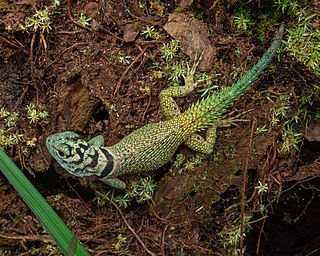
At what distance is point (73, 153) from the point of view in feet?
10.5

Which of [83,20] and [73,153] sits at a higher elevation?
[83,20]

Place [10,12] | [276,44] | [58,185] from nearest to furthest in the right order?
[276,44], [10,12], [58,185]

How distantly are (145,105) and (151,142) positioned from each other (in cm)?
31

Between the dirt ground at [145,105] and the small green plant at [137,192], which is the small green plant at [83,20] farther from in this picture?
the small green plant at [137,192]

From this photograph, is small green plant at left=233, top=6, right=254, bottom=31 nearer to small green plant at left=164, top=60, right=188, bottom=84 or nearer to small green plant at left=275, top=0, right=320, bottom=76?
small green plant at left=275, top=0, right=320, bottom=76


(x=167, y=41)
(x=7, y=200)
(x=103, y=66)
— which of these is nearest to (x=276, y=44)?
(x=167, y=41)

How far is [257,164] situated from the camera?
10.8 feet

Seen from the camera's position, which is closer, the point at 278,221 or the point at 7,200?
the point at 7,200

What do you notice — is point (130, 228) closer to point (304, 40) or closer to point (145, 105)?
point (145, 105)

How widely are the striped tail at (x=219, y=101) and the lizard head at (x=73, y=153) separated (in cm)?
79

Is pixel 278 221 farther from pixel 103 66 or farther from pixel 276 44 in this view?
pixel 103 66

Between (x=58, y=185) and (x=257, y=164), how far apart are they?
1.68 m

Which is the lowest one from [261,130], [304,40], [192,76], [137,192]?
[137,192]

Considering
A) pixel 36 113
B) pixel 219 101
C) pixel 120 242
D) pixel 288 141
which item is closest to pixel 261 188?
pixel 288 141
